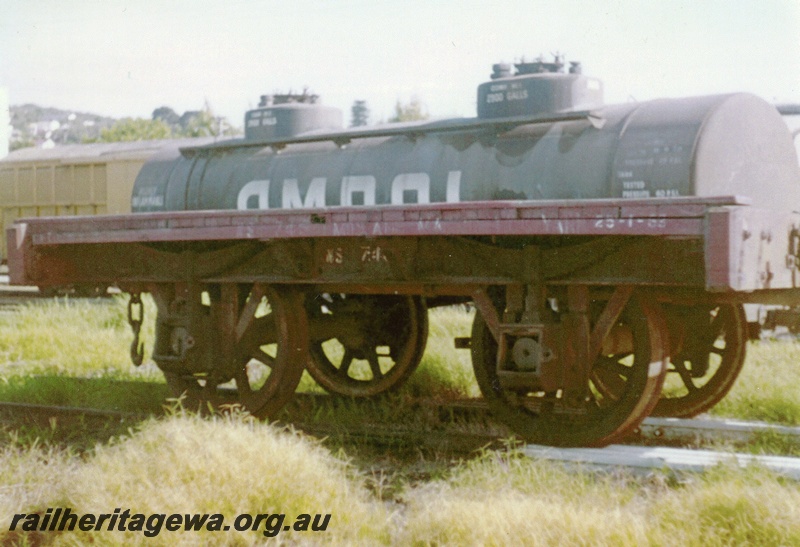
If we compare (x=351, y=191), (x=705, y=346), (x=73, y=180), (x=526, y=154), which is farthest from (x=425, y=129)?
(x=73, y=180)

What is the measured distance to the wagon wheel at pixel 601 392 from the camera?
22.0 ft

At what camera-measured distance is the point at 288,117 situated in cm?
902

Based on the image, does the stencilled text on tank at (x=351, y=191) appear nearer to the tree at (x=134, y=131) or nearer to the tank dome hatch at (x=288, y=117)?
the tank dome hatch at (x=288, y=117)

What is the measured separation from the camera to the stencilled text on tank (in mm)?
7590

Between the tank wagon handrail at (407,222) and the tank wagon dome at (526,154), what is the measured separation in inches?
31.1

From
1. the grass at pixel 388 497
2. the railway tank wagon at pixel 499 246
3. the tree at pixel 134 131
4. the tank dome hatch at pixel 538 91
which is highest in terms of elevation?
the tree at pixel 134 131

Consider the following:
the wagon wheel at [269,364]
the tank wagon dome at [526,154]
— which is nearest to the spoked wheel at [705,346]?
the tank wagon dome at [526,154]

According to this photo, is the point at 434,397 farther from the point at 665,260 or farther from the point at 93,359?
the point at 93,359

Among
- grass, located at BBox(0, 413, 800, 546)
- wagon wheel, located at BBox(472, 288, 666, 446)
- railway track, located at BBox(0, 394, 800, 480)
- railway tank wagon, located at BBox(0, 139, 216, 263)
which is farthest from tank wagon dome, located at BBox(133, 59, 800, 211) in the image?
railway tank wagon, located at BBox(0, 139, 216, 263)

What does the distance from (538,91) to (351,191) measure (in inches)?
66.3

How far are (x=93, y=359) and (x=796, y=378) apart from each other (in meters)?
7.79

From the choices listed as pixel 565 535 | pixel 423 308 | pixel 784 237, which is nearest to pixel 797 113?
pixel 784 237

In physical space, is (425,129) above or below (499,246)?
above

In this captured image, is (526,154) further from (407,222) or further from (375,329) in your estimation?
(375,329)
